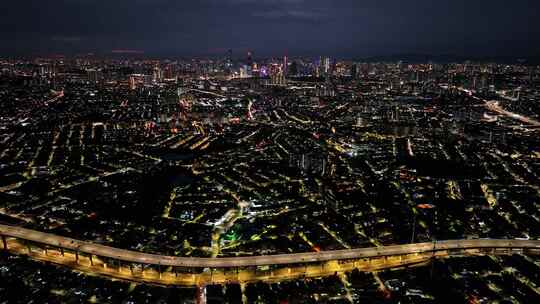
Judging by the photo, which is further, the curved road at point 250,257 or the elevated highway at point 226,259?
the curved road at point 250,257

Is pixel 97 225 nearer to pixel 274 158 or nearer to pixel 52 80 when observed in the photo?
pixel 274 158

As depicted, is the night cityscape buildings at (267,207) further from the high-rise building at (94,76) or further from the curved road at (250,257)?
the high-rise building at (94,76)

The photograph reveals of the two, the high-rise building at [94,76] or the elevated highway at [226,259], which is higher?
the high-rise building at [94,76]

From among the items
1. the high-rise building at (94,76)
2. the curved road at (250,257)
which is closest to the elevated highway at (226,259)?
the curved road at (250,257)

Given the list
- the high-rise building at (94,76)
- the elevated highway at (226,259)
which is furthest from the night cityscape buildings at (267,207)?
the high-rise building at (94,76)

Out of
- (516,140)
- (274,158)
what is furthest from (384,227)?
(516,140)

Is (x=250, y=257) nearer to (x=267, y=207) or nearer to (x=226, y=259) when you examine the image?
(x=226, y=259)

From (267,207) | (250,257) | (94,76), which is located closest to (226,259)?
(250,257)
